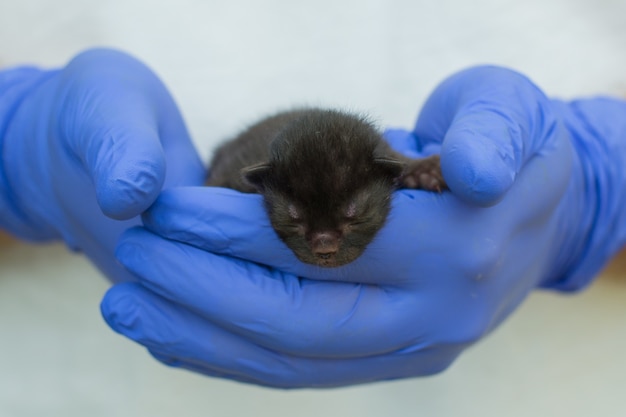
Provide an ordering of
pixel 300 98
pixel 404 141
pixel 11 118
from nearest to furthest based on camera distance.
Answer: pixel 11 118 → pixel 404 141 → pixel 300 98

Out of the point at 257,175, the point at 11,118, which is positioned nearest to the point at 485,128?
the point at 257,175

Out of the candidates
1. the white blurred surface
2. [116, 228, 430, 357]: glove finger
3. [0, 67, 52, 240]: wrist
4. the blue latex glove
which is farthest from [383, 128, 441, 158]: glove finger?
[0, 67, 52, 240]: wrist

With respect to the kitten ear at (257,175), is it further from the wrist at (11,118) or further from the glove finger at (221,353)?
the wrist at (11,118)

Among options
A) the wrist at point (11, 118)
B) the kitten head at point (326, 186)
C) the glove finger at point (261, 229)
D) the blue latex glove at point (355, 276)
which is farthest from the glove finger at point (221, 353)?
the wrist at point (11, 118)

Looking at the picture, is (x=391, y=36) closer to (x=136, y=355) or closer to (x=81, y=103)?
(x=81, y=103)

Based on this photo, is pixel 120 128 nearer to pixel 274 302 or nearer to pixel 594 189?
pixel 274 302

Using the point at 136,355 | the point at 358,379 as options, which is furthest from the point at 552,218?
the point at 136,355

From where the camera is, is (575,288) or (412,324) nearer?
(412,324)
